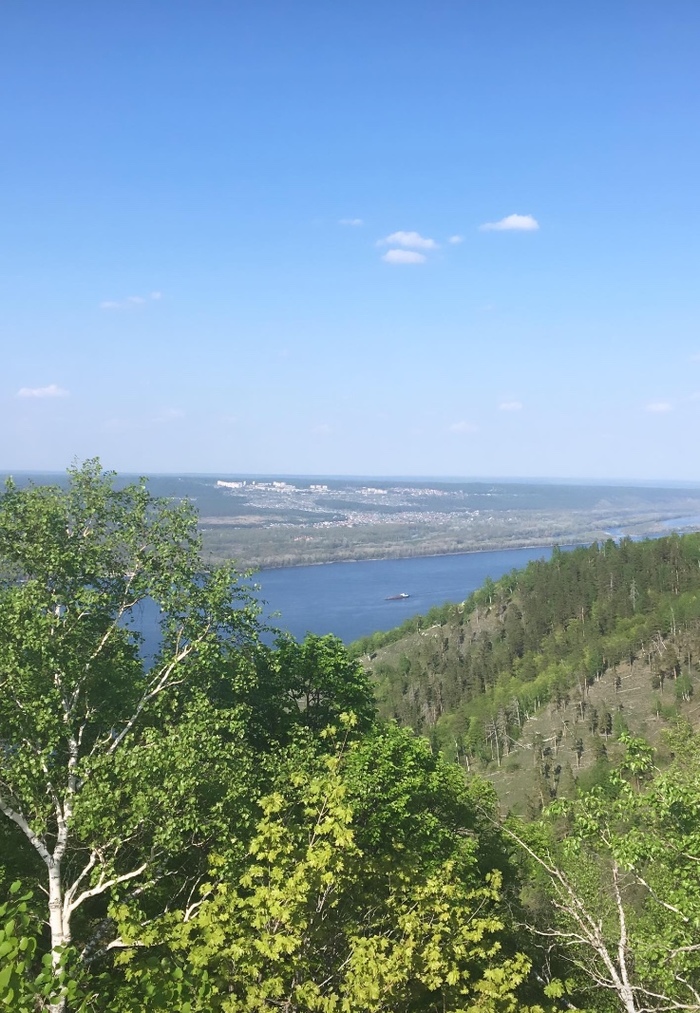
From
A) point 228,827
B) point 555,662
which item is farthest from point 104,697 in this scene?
point 555,662

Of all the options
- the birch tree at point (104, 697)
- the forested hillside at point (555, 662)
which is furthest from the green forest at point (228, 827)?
the forested hillside at point (555, 662)

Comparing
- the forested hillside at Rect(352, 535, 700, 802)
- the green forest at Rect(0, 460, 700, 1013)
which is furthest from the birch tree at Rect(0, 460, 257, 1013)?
the forested hillside at Rect(352, 535, 700, 802)

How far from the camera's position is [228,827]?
13477 millimetres

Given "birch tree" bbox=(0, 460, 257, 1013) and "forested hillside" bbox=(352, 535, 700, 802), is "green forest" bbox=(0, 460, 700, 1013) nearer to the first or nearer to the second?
"birch tree" bbox=(0, 460, 257, 1013)

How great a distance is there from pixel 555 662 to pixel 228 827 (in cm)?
12477

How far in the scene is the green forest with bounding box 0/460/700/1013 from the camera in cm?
1094

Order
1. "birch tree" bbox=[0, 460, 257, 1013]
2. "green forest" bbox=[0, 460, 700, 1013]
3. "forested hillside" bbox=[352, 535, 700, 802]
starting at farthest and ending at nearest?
"forested hillside" bbox=[352, 535, 700, 802] < "birch tree" bbox=[0, 460, 257, 1013] < "green forest" bbox=[0, 460, 700, 1013]

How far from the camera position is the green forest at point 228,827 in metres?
10.9

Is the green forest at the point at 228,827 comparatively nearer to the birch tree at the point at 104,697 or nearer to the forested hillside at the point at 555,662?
the birch tree at the point at 104,697

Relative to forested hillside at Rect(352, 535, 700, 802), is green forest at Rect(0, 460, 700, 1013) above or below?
above

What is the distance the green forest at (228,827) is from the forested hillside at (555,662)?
74.1 meters

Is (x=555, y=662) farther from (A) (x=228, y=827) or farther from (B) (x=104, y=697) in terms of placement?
(A) (x=228, y=827)

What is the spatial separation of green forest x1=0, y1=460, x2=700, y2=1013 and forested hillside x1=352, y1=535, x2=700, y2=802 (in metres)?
74.1

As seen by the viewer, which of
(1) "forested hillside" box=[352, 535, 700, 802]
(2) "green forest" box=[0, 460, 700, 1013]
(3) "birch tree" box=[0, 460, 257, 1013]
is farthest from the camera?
(1) "forested hillside" box=[352, 535, 700, 802]
